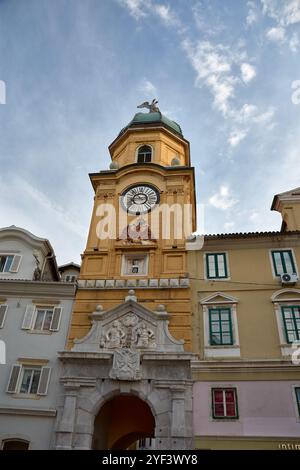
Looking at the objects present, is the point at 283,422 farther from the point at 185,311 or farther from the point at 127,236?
the point at 127,236

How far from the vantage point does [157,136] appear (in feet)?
98.0

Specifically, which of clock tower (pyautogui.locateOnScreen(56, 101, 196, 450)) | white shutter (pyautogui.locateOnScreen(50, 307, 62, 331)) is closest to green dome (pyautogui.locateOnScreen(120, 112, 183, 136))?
clock tower (pyautogui.locateOnScreen(56, 101, 196, 450))

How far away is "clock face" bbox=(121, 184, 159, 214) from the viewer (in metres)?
25.6

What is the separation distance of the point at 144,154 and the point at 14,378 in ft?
59.7

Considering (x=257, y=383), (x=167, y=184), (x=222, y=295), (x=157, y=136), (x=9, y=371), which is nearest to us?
(x=257, y=383)

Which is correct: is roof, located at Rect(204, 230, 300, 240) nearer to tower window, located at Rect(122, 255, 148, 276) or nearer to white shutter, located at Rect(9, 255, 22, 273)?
tower window, located at Rect(122, 255, 148, 276)

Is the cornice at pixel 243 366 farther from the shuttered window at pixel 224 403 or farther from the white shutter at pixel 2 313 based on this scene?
the white shutter at pixel 2 313

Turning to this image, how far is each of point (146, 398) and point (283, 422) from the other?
634 cm

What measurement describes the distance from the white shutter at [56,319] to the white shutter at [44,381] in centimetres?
225

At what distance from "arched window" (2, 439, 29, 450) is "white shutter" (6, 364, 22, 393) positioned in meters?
2.25

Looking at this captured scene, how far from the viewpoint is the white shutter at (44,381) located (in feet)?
61.6

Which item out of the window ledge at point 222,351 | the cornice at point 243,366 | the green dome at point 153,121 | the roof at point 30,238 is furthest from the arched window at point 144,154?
the cornice at point 243,366
